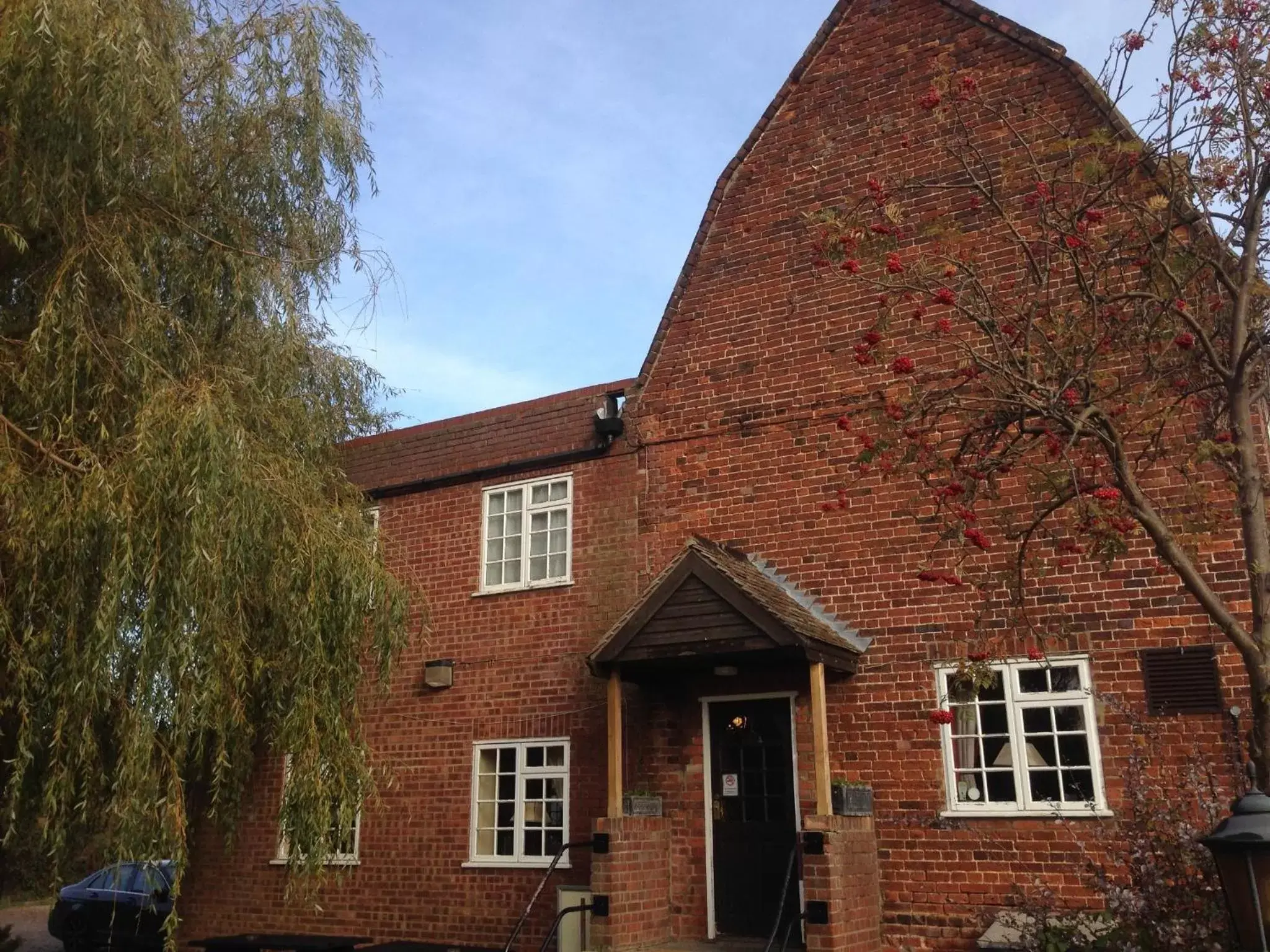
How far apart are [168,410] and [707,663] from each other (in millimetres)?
5318

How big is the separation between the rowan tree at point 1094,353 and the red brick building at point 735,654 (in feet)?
1.28

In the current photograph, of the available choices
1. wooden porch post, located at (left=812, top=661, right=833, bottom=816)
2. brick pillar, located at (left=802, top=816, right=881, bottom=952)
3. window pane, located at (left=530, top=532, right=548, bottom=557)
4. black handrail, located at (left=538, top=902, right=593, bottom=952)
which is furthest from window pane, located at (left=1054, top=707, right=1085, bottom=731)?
window pane, located at (left=530, top=532, right=548, bottom=557)

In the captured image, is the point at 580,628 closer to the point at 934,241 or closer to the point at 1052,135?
the point at 934,241

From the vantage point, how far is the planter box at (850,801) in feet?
32.3

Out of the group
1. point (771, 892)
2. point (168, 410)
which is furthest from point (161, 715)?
point (771, 892)

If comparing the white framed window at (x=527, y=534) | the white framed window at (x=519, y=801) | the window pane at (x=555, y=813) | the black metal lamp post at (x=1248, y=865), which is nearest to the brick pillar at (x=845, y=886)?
the white framed window at (x=519, y=801)

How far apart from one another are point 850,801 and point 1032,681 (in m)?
1.90

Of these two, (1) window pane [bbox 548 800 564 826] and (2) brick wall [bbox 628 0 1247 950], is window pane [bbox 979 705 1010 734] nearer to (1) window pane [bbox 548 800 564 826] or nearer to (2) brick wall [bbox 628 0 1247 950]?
(2) brick wall [bbox 628 0 1247 950]

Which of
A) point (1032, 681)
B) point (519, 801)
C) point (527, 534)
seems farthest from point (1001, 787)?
point (527, 534)

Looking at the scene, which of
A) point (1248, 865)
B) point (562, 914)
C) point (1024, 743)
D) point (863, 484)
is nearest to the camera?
point (1248, 865)

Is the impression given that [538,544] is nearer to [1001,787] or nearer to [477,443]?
[477,443]

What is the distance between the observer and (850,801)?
9914 millimetres

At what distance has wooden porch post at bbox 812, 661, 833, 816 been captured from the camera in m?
→ 9.70

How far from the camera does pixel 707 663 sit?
10.9 meters
